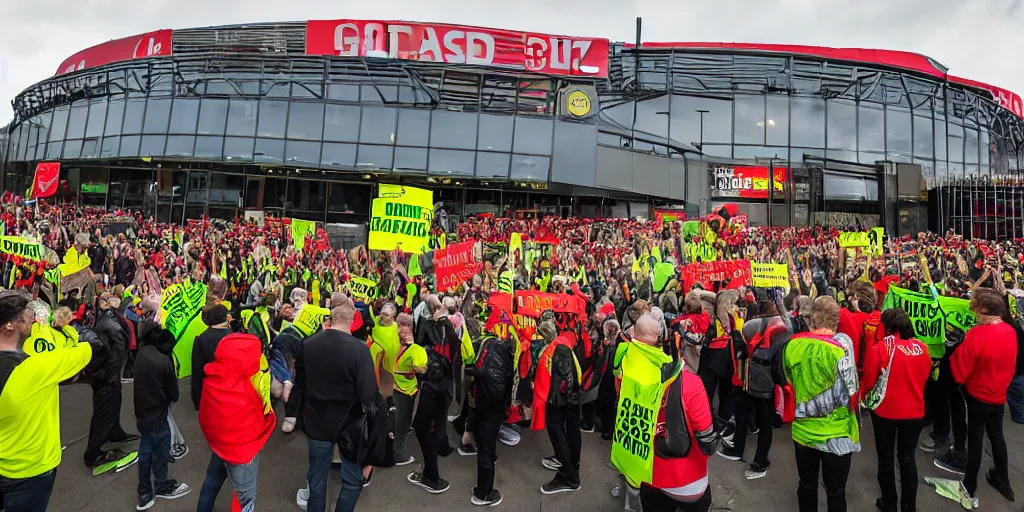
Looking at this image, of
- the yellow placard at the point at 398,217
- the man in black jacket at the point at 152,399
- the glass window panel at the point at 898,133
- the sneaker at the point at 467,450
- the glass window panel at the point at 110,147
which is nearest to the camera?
the man in black jacket at the point at 152,399

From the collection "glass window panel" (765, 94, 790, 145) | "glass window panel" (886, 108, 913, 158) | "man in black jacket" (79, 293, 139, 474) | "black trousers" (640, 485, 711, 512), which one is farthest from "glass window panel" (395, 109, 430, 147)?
"glass window panel" (886, 108, 913, 158)

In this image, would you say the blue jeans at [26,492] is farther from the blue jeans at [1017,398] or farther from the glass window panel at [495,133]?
the glass window panel at [495,133]

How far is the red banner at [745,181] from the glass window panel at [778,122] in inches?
75.1

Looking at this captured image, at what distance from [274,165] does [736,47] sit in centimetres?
2480

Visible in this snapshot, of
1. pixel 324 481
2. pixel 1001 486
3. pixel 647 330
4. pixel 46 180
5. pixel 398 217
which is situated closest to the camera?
pixel 647 330

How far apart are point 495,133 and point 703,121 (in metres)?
11.7

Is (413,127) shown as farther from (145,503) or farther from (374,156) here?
(145,503)

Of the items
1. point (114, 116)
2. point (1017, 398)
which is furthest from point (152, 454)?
point (114, 116)

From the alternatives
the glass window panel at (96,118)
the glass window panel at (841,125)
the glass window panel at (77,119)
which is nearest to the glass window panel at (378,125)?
the glass window panel at (96,118)

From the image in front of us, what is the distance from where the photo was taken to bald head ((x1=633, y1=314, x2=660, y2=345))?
3.46 m

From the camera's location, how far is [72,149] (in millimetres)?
25172

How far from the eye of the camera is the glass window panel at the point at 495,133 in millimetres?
22781

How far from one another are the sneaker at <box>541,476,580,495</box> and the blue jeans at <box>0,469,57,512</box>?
3564 millimetres

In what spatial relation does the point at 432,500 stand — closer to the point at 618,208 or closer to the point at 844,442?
the point at 844,442
